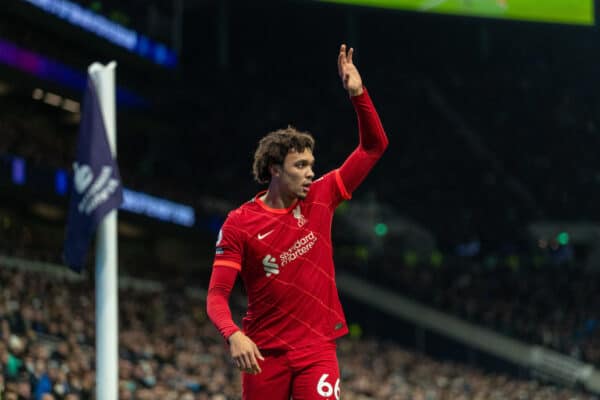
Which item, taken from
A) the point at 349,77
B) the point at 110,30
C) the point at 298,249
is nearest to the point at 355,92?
the point at 349,77

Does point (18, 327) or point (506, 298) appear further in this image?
point (506, 298)

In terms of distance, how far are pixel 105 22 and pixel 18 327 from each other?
55.4 ft

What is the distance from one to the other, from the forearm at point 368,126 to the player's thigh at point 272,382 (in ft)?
4.19

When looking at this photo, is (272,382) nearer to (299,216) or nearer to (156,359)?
(299,216)

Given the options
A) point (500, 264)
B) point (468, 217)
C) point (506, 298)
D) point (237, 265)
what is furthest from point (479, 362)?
point (237, 265)

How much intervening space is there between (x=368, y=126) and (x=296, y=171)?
1.59 ft

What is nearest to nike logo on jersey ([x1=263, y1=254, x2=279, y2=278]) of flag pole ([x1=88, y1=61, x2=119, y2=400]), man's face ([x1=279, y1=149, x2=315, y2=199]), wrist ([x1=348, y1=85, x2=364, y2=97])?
man's face ([x1=279, y1=149, x2=315, y2=199])

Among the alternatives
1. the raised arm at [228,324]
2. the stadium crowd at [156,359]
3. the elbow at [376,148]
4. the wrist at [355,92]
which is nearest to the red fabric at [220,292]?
the raised arm at [228,324]

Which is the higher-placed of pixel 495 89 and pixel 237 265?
pixel 495 89

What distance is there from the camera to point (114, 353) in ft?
27.7

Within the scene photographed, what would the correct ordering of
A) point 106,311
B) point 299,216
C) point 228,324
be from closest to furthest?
point 228,324
point 299,216
point 106,311

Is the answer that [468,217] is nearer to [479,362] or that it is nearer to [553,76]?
[553,76]

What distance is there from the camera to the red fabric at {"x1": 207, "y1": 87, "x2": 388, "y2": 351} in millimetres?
5691

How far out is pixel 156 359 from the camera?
72.1ft
